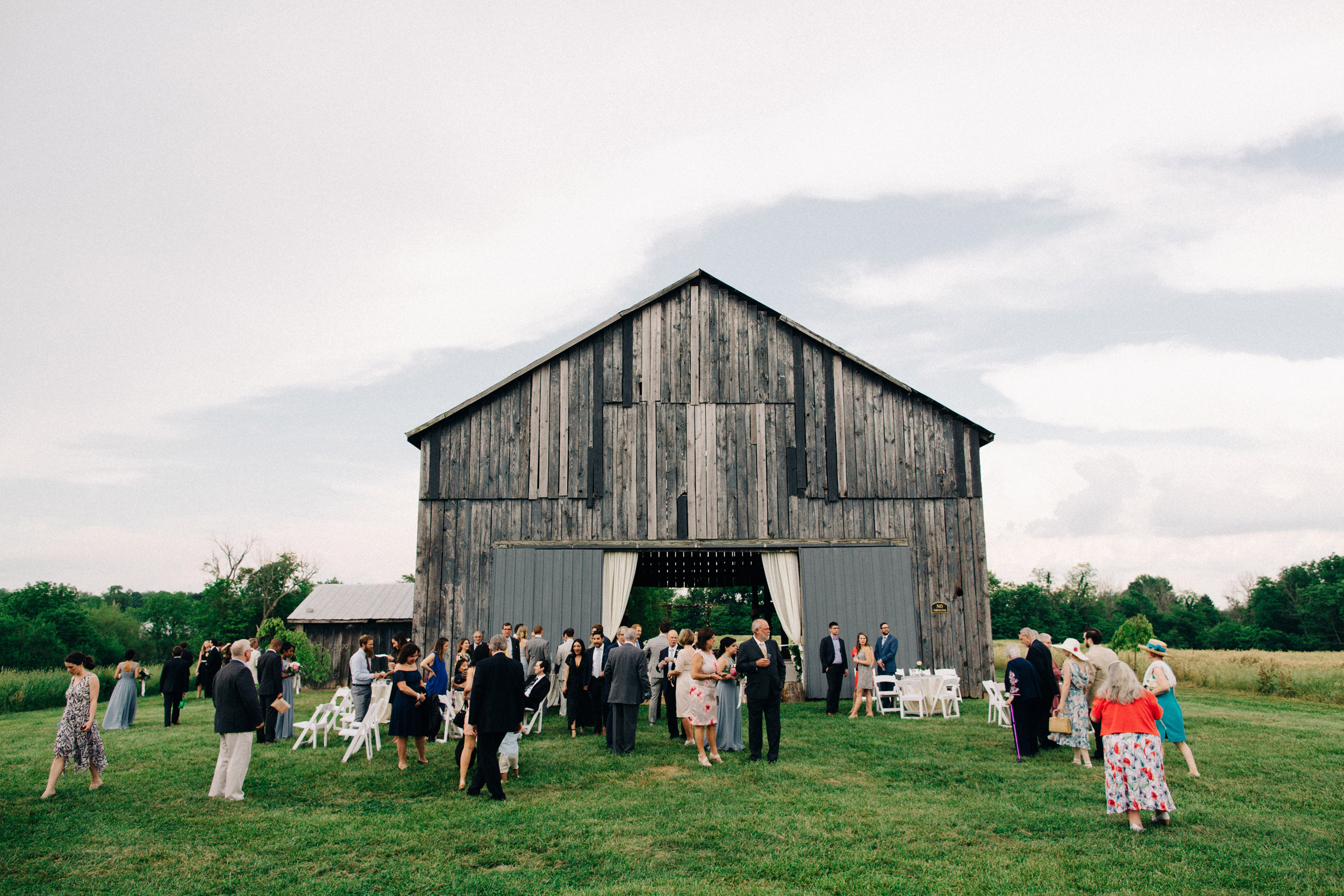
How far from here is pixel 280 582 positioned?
4862 cm

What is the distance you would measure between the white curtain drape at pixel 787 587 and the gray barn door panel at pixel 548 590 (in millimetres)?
3487

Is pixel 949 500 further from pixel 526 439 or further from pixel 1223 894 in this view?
pixel 1223 894

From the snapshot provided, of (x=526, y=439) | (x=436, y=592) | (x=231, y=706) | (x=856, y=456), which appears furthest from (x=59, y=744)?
(x=856, y=456)

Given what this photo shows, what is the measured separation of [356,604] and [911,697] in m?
22.1

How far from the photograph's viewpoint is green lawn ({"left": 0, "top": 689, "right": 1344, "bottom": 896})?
5676 millimetres

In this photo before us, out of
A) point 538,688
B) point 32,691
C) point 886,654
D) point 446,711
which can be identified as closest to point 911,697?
point 886,654

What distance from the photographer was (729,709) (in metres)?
10.8

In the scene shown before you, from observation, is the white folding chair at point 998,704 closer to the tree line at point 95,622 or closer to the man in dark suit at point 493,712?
the man in dark suit at point 493,712

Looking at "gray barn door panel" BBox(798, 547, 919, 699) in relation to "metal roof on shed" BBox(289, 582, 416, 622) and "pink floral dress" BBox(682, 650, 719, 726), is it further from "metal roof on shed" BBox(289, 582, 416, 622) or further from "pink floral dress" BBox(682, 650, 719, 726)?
"metal roof on shed" BBox(289, 582, 416, 622)

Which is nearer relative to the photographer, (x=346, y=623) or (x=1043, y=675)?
(x=1043, y=675)

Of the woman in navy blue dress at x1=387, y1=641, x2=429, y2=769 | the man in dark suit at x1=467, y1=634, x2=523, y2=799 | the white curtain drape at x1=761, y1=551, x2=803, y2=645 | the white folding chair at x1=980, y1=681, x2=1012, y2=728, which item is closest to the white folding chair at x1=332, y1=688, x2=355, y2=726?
the woman in navy blue dress at x1=387, y1=641, x2=429, y2=769

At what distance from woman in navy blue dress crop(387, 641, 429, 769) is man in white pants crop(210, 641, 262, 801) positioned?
1560mm

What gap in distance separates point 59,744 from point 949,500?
15.0 meters

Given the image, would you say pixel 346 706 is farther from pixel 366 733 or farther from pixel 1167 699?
pixel 1167 699
